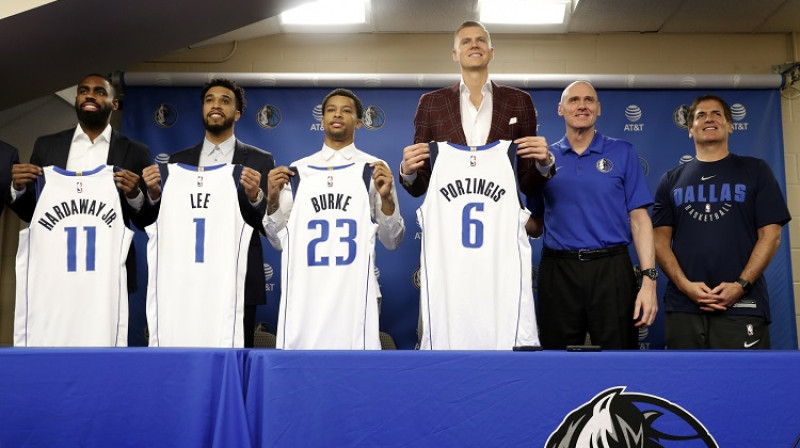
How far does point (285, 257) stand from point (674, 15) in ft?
10.9

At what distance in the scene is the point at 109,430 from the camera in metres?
1.88

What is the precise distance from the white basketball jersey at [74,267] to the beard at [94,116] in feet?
1.39

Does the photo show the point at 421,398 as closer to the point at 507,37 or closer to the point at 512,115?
the point at 512,115

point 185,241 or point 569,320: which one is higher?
point 185,241

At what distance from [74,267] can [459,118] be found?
1.69 meters

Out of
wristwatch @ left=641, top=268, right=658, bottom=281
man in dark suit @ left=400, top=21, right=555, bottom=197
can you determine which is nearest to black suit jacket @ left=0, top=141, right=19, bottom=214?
man in dark suit @ left=400, top=21, right=555, bottom=197

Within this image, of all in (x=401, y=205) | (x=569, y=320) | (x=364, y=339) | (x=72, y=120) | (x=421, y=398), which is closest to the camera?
(x=421, y=398)

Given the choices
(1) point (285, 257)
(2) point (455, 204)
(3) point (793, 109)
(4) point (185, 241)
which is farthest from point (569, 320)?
(3) point (793, 109)

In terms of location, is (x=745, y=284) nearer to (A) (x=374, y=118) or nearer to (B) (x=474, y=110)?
(B) (x=474, y=110)

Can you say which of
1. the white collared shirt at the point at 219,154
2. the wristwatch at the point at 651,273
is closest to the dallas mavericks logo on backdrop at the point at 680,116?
the wristwatch at the point at 651,273

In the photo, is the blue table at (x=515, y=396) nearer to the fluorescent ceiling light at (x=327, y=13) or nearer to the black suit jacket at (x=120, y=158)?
the black suit jacket at (x=120, y=158)

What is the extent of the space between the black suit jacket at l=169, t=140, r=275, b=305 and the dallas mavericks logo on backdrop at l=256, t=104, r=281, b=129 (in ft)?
4.81

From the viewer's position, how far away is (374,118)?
4727mm

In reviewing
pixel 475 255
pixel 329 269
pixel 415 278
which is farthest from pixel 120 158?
pixel 415 278
